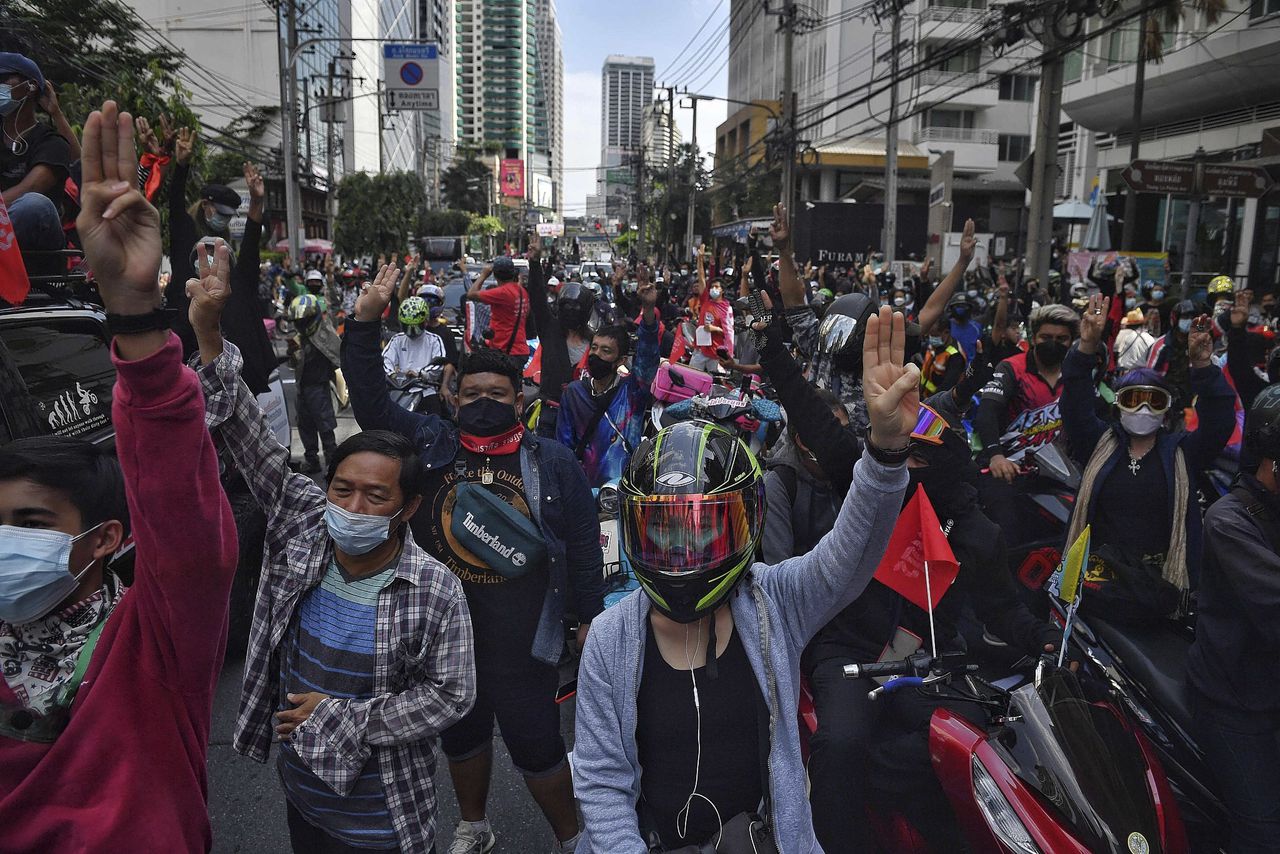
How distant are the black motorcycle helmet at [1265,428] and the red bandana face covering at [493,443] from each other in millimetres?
2473

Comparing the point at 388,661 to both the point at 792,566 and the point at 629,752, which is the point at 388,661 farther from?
the point at 792,566

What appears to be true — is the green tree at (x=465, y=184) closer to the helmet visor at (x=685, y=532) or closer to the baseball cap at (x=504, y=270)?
the baseball cap at (x=504, y=270)

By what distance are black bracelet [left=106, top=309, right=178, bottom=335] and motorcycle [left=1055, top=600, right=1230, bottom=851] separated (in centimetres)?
311

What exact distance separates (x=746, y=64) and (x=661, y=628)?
82.3 metres

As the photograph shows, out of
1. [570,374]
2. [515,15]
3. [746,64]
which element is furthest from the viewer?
[515,15]

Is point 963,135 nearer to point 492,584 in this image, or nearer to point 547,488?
point 547,488

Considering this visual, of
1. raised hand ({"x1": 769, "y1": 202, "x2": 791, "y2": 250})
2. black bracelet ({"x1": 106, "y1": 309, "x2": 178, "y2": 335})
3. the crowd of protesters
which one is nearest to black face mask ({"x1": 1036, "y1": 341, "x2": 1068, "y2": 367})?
the crowd of protesters

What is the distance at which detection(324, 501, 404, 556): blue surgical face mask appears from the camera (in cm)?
260

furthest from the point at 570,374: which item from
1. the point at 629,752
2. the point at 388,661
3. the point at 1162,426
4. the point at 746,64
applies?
the point at 746,64

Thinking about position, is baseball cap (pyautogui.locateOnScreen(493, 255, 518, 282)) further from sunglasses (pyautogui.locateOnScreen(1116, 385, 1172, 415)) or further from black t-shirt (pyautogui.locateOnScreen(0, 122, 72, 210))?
sunglasses (pyautogui.locateOnScreen(1116, 385, 1172, 415))

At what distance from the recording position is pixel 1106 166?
32875mm

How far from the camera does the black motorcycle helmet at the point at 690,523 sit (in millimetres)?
2002

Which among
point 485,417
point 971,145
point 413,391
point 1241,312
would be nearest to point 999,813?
point 485,417

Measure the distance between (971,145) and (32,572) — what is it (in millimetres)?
57730
